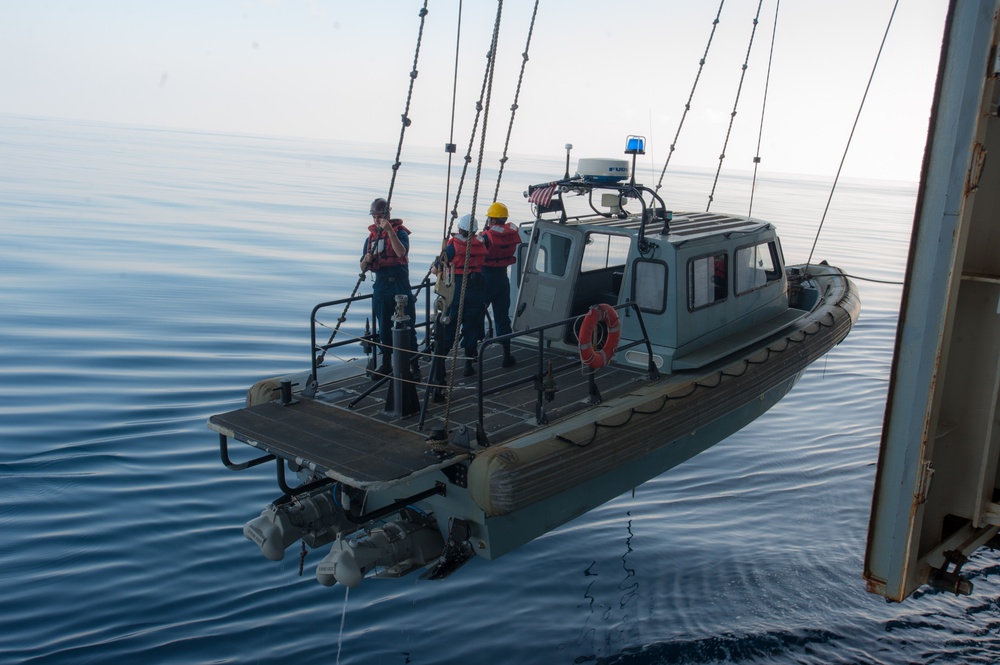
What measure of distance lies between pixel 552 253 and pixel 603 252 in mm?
740

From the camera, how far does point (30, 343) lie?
43.2 ft

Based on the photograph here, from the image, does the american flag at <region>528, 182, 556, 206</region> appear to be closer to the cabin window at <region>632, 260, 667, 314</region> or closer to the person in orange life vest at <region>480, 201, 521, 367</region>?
the person in orange life vest at <region>480, 201, 521, 367</region>

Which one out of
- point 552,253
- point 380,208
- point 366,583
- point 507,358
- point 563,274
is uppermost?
point 380,208

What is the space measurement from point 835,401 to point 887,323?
720 cm

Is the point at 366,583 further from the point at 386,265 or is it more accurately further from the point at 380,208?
the point at 380,208

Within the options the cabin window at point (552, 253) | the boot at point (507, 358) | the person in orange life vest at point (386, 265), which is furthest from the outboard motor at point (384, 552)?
the cabin window at point (552, 253)

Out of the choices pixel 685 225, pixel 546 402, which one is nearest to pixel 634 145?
pixel 685 225

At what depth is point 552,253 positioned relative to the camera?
8.57m

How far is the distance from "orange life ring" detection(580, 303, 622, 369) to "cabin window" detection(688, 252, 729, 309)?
1.65 metres

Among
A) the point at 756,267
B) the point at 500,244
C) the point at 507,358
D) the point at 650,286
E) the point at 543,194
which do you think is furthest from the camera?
the point at 756,267

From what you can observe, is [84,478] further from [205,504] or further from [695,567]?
[695,567]

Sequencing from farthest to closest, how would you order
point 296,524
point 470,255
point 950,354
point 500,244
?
1. point 500,244
2. point 470,255
3. point 296,524
4. point 950,354

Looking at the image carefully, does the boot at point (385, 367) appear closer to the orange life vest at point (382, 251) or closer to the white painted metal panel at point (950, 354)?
the orange life vest at point (382, 251)

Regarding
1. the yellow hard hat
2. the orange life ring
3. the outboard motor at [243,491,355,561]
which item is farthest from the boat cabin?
the outboard motor at [243,491,355,561]
